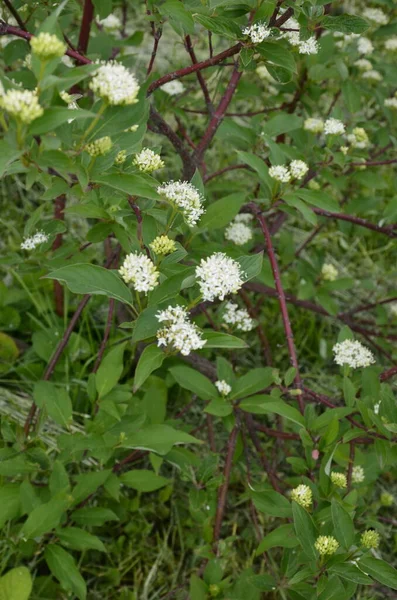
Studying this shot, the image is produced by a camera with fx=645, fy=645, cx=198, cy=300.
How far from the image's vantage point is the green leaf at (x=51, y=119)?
85cm

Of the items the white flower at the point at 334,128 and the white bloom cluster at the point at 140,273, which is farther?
the white flower at the point at 334,128

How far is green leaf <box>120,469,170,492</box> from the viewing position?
148 centimetres

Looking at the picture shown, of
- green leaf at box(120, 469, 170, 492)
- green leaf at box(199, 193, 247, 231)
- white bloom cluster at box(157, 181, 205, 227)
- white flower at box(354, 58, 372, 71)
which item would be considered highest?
white bloom cluster at box(157, 181, 205, 227)

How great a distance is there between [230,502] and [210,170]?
134cm

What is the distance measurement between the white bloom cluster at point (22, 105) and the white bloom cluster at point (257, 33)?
521mm

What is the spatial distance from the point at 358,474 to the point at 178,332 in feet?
2.33

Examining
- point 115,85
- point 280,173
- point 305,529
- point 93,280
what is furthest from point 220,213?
point 305,529

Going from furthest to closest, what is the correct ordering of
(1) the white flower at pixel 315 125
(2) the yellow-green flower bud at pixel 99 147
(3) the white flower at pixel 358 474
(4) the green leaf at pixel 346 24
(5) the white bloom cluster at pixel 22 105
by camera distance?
(1) the white flower at pixel 315 125, (3) the white flower at pixel 358 474, (4) the green leaf at pixel 346 24, (2) the yellow-green flower bud at pixel 99 147, (5) the white bloom cluster at pixel 22 105

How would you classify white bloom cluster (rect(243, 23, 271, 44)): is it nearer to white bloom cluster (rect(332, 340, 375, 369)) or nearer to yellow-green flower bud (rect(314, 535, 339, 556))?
white bloom cluster (rect(332, 340, 375, 369))

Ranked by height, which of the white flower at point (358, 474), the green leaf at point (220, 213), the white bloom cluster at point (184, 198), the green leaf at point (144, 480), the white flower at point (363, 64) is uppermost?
the white bloom cluster at point (184, 198)

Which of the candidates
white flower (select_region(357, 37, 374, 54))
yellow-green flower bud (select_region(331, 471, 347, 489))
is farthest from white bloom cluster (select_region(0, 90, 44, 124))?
white flower (select_region(357, 37, 374, 54))

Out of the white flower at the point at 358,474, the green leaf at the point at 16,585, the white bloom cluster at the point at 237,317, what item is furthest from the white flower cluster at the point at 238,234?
the green leaf at the point at 16,585

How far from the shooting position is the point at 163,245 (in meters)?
1.09

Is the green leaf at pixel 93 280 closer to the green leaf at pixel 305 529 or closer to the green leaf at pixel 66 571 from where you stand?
the green leaf at pixel 305 529
